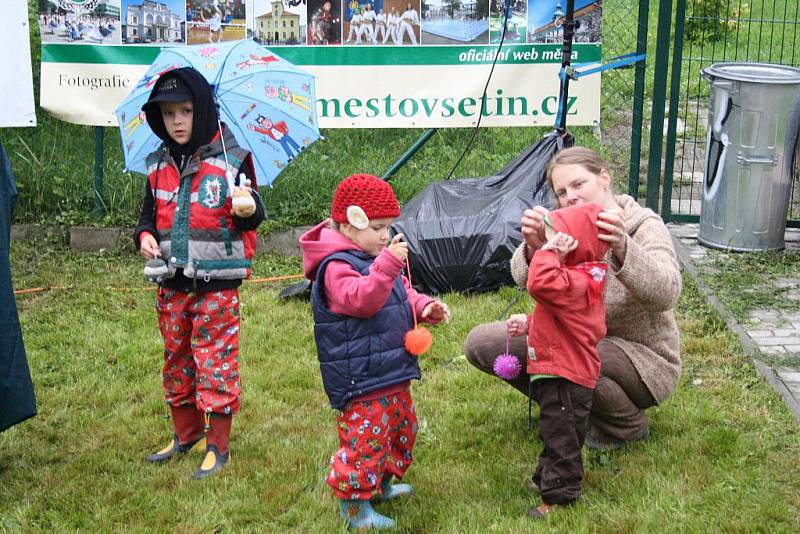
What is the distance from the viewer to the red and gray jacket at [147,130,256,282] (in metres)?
4.11

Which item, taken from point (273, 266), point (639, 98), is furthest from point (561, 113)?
point (273, 266)

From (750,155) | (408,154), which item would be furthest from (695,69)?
(408,154)

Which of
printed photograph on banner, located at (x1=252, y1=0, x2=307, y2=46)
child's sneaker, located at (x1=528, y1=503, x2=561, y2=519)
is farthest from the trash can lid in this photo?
child's sneaker, located at (x1=528, y1=503, x2=561, y2=519)

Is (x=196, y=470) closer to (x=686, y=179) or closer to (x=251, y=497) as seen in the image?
(x=251, y=497)

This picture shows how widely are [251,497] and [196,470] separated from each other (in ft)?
1.15

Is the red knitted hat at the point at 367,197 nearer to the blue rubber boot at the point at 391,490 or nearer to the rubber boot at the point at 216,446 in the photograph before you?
the blue rubber boot at the point at 391,490

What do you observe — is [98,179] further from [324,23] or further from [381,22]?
[381,22]

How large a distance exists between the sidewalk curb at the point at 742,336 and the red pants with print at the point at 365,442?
194 cm

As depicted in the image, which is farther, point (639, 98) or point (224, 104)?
point (639, 98)

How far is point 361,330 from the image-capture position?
3547 mm

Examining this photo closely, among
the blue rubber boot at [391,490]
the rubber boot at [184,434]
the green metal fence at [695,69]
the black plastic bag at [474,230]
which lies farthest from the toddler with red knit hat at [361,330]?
the green metal fence at [695,69]

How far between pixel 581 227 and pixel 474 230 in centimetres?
283

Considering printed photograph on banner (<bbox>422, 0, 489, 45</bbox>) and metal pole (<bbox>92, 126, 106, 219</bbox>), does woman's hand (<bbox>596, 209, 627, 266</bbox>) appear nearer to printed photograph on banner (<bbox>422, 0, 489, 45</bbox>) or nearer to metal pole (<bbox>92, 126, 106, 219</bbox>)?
printed photograph on banner (<bbox>422, 0, 489, 45</bbox>)

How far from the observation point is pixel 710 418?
4531mm
